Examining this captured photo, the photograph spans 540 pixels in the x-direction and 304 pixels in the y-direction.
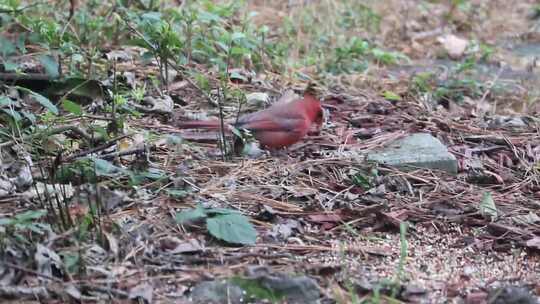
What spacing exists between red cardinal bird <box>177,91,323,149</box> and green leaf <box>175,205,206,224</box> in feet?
2.85

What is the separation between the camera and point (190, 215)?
115 inches

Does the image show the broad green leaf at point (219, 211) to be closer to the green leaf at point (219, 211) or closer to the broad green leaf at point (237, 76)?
the green leaf at point (219, 211)

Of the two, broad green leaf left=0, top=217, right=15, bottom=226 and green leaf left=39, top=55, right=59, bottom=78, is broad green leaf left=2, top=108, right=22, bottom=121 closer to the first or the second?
green leaf left=39, top=55, right=59, bottom=78

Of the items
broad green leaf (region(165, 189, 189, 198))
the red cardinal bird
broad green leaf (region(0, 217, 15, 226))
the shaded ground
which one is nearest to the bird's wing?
the red cardinal bird

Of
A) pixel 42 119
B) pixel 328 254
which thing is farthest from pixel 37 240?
pixel 42 119

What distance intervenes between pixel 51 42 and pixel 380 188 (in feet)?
6.22

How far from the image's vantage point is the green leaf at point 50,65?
407 centimetres

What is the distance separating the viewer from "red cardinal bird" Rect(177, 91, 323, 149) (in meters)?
3.84

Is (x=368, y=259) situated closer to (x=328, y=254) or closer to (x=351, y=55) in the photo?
Result: (x=328, y=254)

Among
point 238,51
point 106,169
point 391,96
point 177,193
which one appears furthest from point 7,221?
point 391,96

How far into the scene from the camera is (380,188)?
349 centimetres

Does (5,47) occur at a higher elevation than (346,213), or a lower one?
higher

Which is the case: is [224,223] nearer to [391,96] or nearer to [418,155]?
[418,155]

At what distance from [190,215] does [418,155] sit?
133 cm
